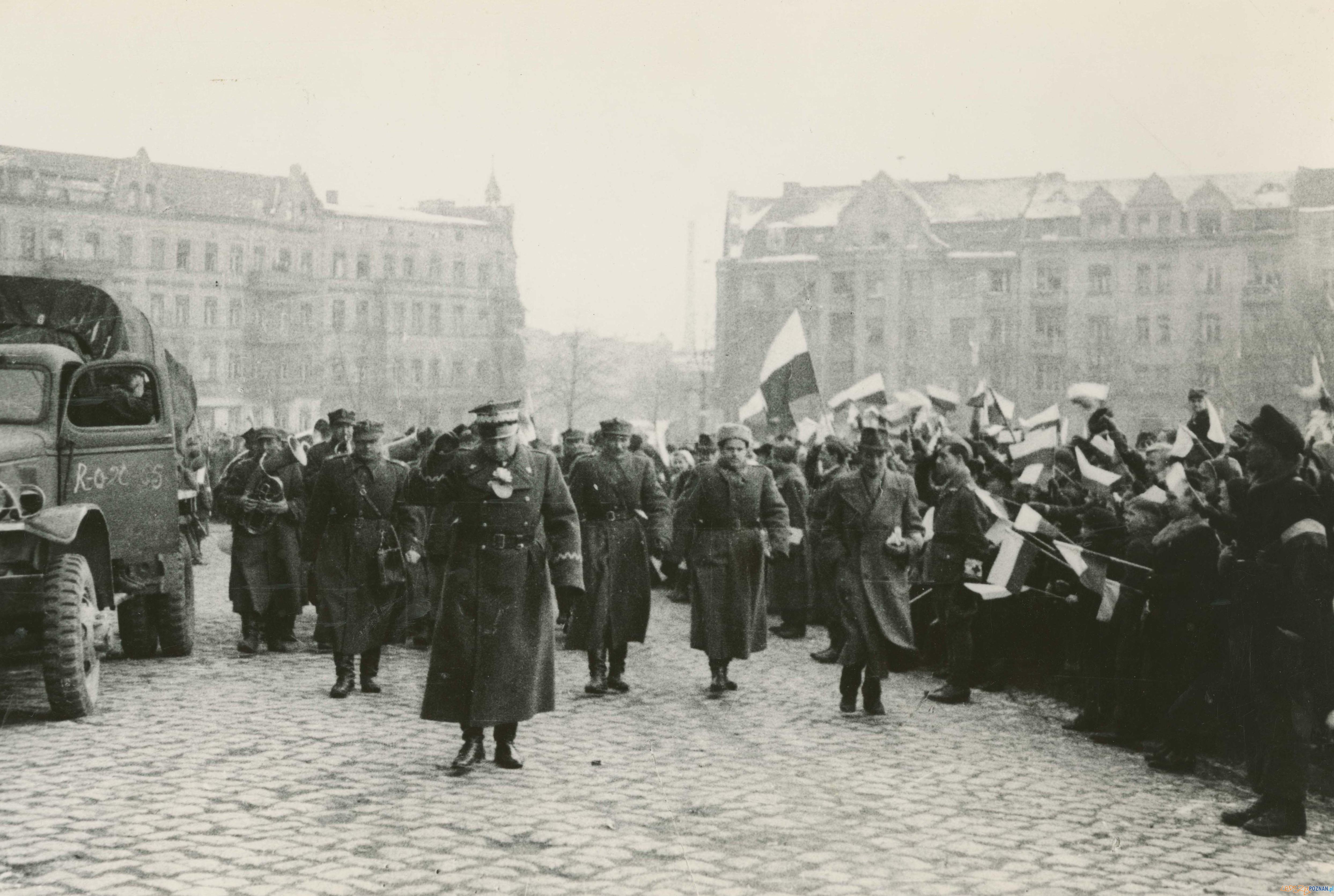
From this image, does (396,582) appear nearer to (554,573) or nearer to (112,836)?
(554,573)

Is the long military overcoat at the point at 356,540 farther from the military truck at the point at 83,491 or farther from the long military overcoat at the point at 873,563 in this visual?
the long military overcoat at the point at 873,563

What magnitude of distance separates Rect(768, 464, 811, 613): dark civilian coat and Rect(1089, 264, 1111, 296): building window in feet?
139

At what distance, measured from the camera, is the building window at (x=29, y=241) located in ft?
136

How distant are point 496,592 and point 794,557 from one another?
23.8 feet

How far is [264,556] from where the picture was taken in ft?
41.5

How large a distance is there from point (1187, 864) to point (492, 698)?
3.59 m

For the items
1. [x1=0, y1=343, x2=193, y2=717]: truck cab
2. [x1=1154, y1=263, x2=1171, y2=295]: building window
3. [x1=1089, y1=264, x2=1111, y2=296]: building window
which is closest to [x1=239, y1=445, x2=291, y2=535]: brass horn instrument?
[x1=0, y1=343, x2=193, y2=717]: truck cab

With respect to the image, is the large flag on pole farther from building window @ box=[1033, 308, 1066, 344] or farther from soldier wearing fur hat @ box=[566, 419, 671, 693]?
building window @ box=[1033, 308, 1066, 344]

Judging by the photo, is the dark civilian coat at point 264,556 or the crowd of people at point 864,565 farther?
the dark civilian coat at point 264,556

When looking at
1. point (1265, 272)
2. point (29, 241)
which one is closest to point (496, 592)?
point (29, 241)

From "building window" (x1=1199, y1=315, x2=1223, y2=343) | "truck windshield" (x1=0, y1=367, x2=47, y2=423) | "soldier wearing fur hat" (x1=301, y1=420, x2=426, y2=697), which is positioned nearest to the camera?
"truck windshield" (x1=0, y1=367, x2=47, y2=423)

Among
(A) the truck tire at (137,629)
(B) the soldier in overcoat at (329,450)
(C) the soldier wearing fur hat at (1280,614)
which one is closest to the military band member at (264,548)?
(B) the soldier in overcoat at (329,450)

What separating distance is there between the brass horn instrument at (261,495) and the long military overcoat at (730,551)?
12.9 ft

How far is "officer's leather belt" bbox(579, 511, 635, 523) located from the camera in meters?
11.3
